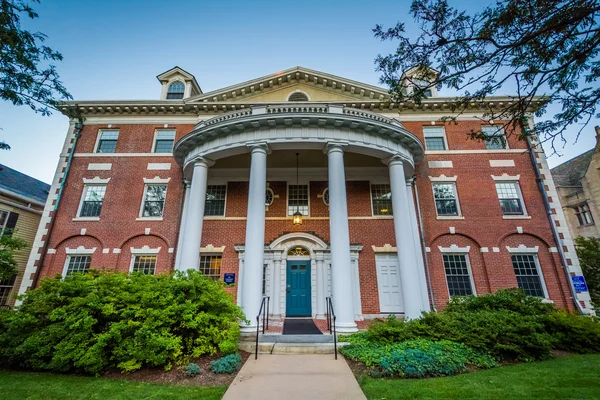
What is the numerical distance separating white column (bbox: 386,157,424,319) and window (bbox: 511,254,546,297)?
562 cm

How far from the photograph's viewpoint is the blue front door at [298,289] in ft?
39.0

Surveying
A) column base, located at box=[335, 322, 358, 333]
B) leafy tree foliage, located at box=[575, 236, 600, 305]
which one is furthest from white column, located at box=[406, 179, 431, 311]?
leafy tree foliage, located at box=[575, 236, 600, 305]

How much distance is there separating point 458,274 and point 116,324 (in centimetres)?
1247

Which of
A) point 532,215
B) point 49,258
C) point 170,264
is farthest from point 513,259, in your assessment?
point 49,258

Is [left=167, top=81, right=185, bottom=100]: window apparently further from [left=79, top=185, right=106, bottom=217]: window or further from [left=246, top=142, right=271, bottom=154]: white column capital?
[left=246, top=142, right=271, bottom=154]: white column capital

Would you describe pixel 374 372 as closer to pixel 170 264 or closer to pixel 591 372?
pixel 591 372

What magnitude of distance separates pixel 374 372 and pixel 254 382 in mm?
2465

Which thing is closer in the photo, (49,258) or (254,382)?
(254,382)

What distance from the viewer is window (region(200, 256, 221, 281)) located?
1259cm

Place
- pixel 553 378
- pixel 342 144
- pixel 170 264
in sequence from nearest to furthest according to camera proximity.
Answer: pixel 553 378 → pixel 342 144 → pixel 170 264

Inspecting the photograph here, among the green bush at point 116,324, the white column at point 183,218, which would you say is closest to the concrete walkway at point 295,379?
the green bush at point 116,324

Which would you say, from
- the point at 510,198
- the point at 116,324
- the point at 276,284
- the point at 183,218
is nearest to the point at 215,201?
the point at 183,218

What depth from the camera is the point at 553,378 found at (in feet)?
17.5

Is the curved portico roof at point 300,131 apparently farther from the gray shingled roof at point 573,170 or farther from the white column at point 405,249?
the gray shingled roof at point 573,170
